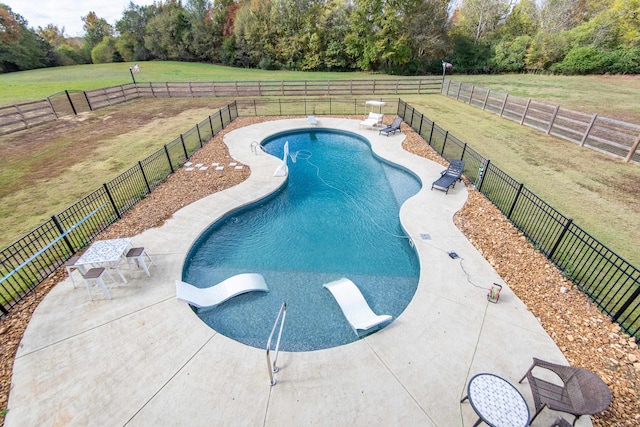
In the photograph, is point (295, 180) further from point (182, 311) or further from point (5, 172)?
point (5, 172)

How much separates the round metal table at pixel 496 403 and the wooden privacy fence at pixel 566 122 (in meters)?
14.1

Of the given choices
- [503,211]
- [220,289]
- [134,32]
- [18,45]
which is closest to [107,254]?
[220,289]

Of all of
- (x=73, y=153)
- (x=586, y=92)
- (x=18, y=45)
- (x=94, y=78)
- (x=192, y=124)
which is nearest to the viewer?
(x=73, y=153)

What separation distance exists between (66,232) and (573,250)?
42.2ft

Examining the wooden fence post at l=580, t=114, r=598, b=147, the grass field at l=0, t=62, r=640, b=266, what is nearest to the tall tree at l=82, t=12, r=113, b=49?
the grass field at l=0, t=62, r=640, b=266

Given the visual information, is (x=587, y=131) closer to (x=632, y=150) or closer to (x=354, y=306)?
(x=632, y=150)

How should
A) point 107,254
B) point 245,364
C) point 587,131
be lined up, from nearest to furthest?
point 245,364
point 107,254
point 587,131

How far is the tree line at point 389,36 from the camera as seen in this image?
126ft

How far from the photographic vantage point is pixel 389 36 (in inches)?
1594

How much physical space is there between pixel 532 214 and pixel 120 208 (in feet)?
41.8

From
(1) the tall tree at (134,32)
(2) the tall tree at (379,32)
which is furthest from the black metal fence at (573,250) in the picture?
(1) the tall tree at (134,32)

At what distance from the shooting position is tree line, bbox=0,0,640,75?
38.4 metres

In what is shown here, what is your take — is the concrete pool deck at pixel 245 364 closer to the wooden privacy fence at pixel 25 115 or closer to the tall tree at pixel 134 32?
the wooden privacy fence at pixel 25 115

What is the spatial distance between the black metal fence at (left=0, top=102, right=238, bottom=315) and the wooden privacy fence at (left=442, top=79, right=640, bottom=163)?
19.2 metres
